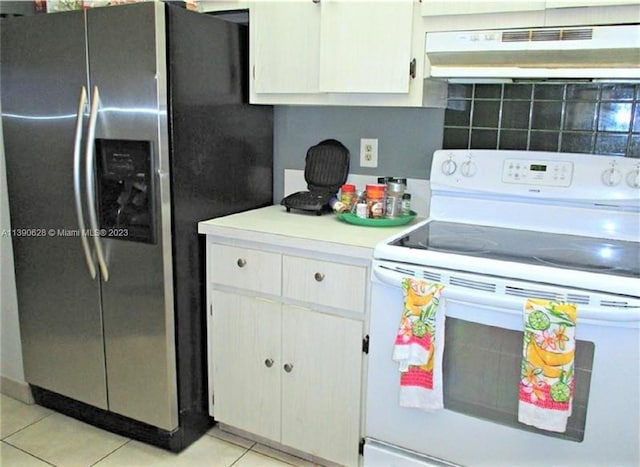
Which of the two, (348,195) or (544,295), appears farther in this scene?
(348,195)

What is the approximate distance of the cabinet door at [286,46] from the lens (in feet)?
6.48

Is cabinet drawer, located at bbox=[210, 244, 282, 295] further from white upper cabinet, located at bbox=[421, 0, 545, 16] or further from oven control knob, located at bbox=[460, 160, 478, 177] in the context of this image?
white upper cabinet, located at bbox=[421, 0, 545, 16]

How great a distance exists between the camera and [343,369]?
183cm

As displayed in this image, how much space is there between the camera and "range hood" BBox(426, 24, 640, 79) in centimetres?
153

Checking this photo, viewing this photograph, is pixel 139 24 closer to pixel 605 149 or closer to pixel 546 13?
pixel 546 13

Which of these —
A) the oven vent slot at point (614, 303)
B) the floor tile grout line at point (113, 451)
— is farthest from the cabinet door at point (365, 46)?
the floor tile grout line at point (113, 451)

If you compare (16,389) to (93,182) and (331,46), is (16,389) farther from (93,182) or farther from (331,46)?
(331,46)

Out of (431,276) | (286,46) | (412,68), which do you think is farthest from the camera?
(286,46)

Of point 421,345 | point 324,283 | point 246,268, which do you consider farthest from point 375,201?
point 421,345

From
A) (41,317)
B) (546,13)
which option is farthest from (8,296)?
(546,13)

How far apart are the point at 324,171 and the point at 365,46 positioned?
1.95 feet

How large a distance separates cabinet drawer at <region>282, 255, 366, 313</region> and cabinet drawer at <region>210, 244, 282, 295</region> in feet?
0.13

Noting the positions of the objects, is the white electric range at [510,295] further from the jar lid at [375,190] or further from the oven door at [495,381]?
the jar lid at [375,190]

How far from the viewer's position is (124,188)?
193cm
